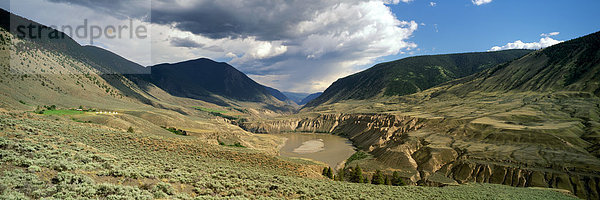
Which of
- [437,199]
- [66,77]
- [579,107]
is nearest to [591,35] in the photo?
[579,107]

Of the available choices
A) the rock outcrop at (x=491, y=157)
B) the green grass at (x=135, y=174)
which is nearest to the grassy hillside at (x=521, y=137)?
the rock outcrop at (x=491, y=157)

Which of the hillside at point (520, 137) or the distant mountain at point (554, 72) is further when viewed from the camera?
the distant mountain at point (554, 72)

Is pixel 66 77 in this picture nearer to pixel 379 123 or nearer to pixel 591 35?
pixel 379 123

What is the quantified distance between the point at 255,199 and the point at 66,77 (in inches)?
4606

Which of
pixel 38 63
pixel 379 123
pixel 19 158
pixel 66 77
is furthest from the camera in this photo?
pixel 379 123

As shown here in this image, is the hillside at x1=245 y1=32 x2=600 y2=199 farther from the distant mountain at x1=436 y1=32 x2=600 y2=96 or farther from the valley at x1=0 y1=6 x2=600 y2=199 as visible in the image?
the distant mountain at x1=436 y1=32 x2=600 y2=96

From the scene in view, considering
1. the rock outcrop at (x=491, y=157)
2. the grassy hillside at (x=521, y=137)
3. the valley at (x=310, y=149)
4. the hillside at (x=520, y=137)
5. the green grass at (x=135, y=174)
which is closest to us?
the green grass at (x=135, y=174)

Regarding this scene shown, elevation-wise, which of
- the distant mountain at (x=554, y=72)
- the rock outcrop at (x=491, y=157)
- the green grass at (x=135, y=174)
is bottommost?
the rock outcrop at (x=491, y=157)

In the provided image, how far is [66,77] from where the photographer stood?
96625 millimetres

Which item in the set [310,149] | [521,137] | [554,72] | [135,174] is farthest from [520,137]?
[554,72]

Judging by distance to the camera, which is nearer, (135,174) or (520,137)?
(135,174)

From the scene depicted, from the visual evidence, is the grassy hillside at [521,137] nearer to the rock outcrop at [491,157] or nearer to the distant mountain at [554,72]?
the rock outcrop at [491,157]

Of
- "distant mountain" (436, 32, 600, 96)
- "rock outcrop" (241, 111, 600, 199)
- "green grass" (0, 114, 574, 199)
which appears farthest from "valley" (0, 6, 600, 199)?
"distant mountain" (436, 32, 600, 96)

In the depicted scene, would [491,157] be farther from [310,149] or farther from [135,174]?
[135,174]
